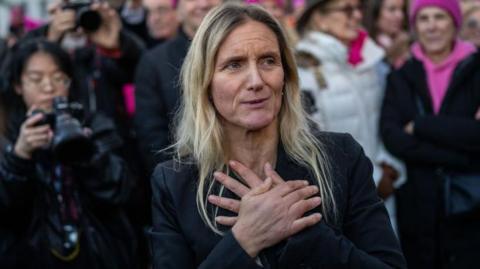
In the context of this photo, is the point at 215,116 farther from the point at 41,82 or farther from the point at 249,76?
the point at 41,82

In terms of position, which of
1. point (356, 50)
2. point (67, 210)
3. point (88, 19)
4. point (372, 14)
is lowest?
point (67, 210)

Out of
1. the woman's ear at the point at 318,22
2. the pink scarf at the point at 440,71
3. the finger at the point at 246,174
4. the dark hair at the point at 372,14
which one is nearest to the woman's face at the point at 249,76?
the finger at the point at 246,174

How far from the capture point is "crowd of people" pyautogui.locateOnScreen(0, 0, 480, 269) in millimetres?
2402

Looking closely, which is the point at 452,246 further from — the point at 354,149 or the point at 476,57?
the point at 354,149

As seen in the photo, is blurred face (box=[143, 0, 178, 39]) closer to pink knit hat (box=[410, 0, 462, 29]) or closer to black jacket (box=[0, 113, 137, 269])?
pink knit hat (box=[410, 0, 462, 29])

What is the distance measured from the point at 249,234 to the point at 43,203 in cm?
176

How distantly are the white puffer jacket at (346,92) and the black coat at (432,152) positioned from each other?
12 cm

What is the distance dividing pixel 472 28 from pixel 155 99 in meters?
3.09

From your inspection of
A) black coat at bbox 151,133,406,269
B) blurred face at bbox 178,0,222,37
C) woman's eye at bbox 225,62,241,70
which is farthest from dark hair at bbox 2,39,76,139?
woman's eye at bbox 225,62,241,70

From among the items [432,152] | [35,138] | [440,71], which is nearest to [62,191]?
[35,138]

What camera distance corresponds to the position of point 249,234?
2.32 metres

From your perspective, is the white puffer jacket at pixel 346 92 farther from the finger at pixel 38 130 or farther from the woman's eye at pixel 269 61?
the woman's eye at pixel 269 61

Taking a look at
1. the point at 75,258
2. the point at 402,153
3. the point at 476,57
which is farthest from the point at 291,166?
the point at 476,57

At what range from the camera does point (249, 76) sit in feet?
8.09
